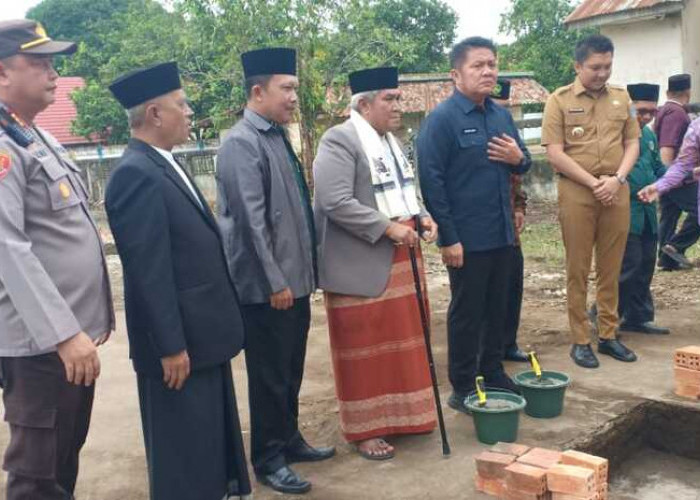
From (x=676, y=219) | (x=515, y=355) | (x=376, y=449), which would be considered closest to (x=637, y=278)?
(x=515, y=355)

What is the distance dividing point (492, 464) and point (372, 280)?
3.44ft

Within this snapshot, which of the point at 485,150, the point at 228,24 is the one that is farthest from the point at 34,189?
the point at 228,24

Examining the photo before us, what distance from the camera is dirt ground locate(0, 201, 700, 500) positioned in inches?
143

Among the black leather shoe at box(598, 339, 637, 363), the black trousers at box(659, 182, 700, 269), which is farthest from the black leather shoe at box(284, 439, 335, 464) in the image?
the black trousers at box(659, 182, 700, 269)

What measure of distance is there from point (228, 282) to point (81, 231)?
0.58 m

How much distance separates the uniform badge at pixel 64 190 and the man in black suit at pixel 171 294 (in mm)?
144

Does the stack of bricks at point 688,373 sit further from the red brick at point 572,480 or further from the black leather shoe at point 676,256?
the black leather shoe at point 676,256

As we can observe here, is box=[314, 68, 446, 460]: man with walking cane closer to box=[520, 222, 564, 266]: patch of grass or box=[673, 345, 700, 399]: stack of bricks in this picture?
box=[673, 345, 700, 399]: stack of bricks

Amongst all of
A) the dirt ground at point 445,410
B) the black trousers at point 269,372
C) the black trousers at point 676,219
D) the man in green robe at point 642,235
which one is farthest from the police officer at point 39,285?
the black trousers at point 676,219

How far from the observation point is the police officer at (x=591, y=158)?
4.82m

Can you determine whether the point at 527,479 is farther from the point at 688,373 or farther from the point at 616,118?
the point at 616,118

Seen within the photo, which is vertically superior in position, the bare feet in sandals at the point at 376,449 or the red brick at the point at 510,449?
the red brick at the point at 510,449

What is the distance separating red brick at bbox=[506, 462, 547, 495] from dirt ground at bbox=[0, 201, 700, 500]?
244 millimetres

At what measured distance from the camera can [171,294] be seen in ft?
9.00
